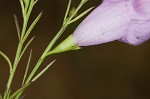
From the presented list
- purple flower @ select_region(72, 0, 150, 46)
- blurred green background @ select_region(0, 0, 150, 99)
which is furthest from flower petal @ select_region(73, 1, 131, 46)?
blurred green background @ select_region(0, 0, 150, 99)

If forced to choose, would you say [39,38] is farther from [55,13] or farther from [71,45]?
[71,45]

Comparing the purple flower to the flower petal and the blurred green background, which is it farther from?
the blurred green background

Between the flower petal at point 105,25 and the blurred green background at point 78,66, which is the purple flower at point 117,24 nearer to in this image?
the flower petal at point 105,25

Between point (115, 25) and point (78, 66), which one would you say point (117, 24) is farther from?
point (78, 66)

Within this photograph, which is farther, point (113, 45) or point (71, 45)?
point (113, 45)

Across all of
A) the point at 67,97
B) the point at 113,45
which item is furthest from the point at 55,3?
the point at 67,97

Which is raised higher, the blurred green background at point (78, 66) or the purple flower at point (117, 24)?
the purple flower at point (117, 24)

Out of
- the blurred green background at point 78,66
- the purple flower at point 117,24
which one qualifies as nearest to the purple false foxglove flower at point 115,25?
the purple flower at point 117,24
